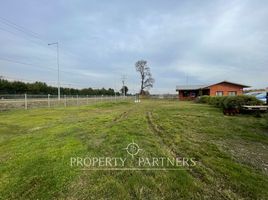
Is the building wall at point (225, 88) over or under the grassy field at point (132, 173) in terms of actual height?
over

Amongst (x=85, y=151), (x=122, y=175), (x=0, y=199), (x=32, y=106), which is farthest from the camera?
(x=32, y=106)

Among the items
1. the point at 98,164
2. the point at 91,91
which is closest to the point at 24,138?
the point at 98,164

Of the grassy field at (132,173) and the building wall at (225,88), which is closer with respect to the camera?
the grassy field at (132,173)

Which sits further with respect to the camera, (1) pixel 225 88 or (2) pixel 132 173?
(1) pixel 225 88

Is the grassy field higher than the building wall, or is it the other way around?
the building wall

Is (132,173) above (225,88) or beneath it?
beneath

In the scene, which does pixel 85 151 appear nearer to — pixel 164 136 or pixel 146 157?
pixel 146 157

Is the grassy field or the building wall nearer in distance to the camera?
the grassy field

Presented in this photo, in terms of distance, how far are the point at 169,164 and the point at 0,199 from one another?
9.37ft

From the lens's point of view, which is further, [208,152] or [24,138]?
[24,138]

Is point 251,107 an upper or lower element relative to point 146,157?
upper

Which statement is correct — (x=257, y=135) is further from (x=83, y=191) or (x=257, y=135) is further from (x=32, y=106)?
(x=32, y=106)

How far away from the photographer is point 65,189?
2719 mm

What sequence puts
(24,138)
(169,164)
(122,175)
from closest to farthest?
(122,175), (169,164), (24,138)
